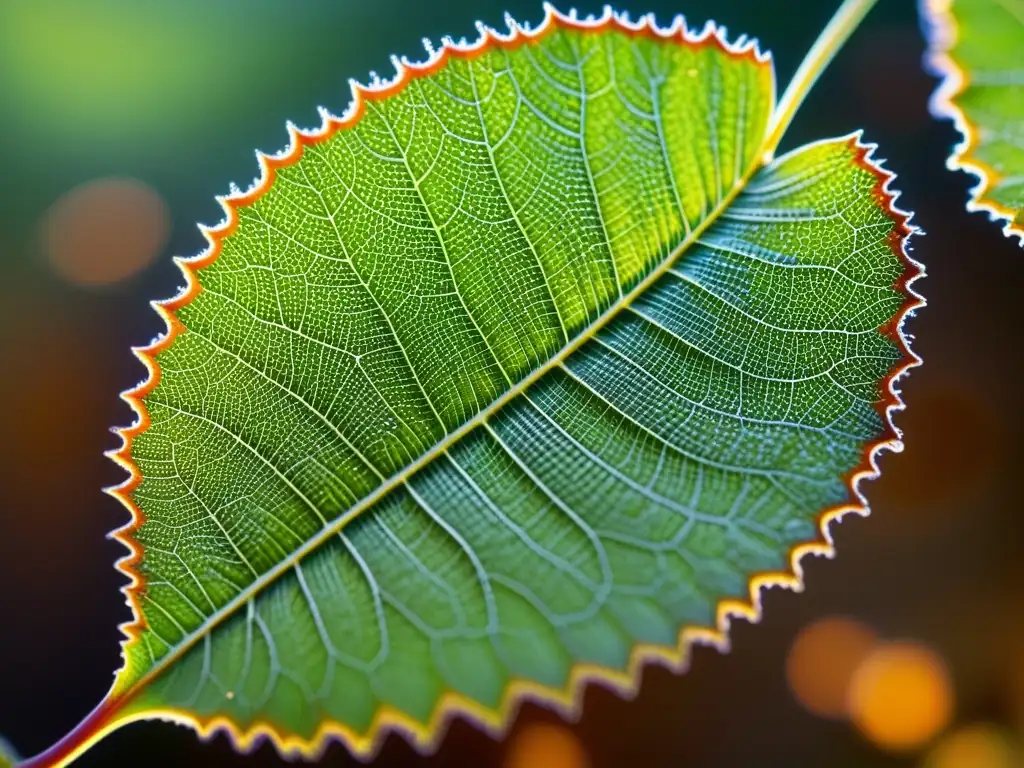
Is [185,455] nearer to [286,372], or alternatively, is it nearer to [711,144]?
[286,372]

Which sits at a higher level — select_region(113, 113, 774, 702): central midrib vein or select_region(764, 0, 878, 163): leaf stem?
select_region(764, 0, 878, 163): leaf stem

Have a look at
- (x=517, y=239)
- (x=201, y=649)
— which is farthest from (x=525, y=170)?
(x=201, y=649)

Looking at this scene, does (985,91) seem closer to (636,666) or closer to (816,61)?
(816,61)

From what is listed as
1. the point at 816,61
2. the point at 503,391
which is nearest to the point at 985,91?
the point at 816,61

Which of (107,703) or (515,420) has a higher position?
(515,420)

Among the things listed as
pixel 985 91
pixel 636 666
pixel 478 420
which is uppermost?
pixel 985 91

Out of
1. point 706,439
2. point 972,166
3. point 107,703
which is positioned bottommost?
point 107,703

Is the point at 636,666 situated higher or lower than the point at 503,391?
lower
